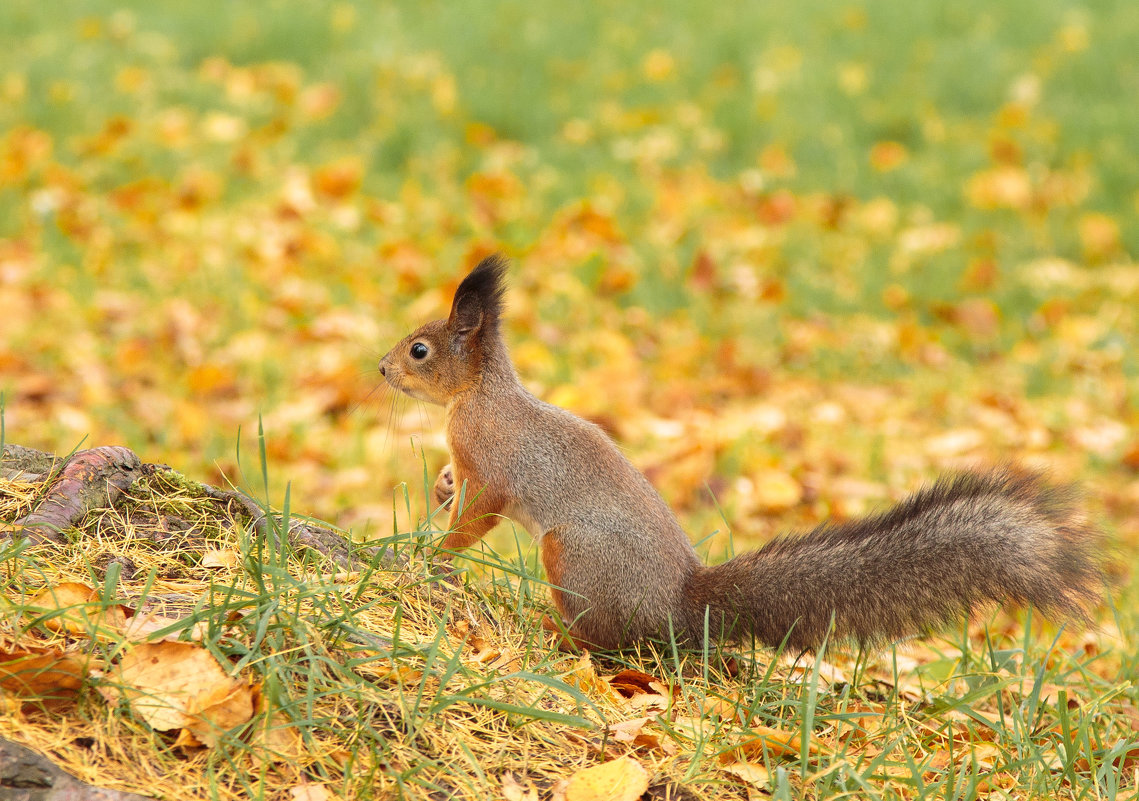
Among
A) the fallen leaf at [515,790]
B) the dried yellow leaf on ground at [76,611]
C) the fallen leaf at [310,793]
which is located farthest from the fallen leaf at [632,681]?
the dried yellow leaf on ground at [76,611]

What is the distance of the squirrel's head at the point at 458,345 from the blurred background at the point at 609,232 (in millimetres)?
683

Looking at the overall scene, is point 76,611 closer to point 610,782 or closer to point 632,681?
point 610,782

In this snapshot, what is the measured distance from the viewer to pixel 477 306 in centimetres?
278

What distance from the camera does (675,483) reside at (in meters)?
4.23

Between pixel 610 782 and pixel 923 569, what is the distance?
0.77 metres

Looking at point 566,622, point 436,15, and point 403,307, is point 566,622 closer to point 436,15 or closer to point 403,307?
point 403,307

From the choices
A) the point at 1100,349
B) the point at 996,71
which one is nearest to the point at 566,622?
the point at 1100,349

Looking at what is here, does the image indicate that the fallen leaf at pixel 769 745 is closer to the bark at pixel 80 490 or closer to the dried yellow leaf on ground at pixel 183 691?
the dried yellow leaf on ground at pixel 183 691

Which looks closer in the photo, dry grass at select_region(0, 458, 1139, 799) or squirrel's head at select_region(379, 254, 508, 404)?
dry grass at select_region(0, 458, 1139, 799)

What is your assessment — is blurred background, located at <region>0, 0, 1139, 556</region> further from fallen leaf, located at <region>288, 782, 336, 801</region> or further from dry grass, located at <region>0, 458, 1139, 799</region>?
fallen leaf, located at <region>288, 782, 336, 801</region>

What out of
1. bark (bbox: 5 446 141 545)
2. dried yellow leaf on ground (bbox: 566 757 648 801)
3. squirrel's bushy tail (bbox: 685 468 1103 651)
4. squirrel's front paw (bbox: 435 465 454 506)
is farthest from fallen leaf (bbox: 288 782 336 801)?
squirrel's front paw (bbox: 435 465 454 506)

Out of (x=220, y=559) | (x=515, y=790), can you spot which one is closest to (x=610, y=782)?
(x=515, y=790)

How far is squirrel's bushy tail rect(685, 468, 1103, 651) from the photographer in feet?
7.02

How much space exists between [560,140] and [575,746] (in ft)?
20.4
